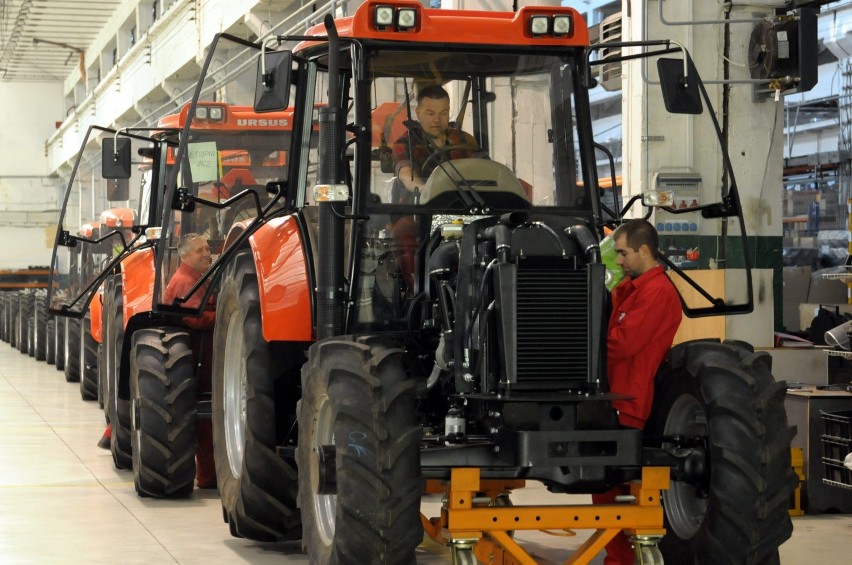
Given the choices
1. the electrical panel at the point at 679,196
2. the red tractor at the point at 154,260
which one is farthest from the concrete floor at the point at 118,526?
the electrical panel at the point at 679,196

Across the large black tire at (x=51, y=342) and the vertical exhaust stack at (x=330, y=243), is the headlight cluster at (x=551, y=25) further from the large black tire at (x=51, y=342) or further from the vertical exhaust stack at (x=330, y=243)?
the large black tire at (x=51, y=342)

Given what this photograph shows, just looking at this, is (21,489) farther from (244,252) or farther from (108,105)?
(108,105)

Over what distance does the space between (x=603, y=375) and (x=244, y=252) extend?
2.43 meters

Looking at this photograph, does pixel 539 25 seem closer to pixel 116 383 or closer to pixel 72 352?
pixel 116 383

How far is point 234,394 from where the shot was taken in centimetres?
743

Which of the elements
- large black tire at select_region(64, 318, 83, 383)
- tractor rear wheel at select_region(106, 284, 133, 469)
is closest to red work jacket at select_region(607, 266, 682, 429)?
tractor rear wheel at select_region(106, 284, 133, 469)

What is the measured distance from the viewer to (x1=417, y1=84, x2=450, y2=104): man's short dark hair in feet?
20.4

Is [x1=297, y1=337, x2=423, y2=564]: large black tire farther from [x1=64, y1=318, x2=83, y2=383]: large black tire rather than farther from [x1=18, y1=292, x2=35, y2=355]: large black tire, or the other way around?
[x1=18, y1=292, x2=35, y2=355]: large black tire

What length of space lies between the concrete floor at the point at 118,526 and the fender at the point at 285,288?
45.7 inches

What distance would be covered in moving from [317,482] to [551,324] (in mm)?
1075

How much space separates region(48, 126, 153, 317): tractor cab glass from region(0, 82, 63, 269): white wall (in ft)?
92.9

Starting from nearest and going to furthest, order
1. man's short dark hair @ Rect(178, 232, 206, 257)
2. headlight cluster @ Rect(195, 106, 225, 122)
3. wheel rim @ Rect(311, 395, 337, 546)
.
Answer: wheel rim @ Rect(311, 395, 337, 546) → man's short dark hair @ Rect(178, 232, 206, 257) → headlight cluster @ Rect(195, 106, 225, 122)

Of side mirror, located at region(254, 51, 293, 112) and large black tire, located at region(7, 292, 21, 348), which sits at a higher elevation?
side mirror, located at region(254, 51, 293, 112)

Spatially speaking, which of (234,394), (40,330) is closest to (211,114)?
(234,394)
